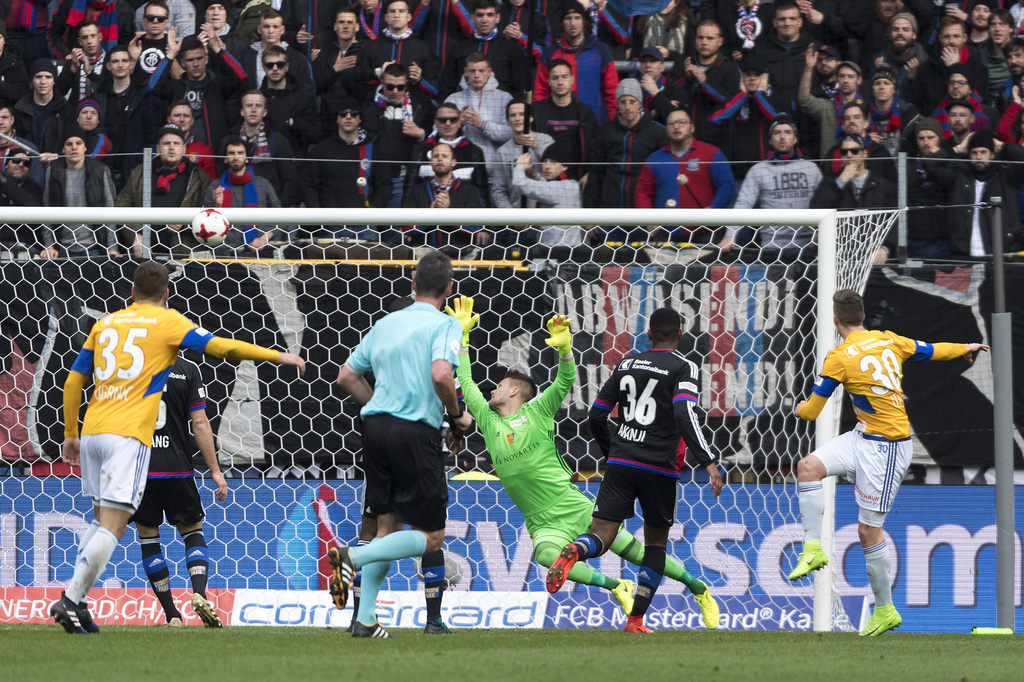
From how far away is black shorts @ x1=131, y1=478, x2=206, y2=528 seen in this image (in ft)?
21.8

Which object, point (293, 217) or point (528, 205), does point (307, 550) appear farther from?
point (528, 205)

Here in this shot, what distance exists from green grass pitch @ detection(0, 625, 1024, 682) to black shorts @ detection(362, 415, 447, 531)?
22.1 inches

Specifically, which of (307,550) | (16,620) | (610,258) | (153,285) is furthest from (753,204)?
(16,620)

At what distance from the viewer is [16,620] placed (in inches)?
311

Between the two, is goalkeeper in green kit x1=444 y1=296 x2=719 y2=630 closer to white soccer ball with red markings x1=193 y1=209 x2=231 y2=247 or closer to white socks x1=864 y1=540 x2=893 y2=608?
white socks x1=864 y1=540 x2=893 y2=608

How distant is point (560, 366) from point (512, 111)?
144 inches

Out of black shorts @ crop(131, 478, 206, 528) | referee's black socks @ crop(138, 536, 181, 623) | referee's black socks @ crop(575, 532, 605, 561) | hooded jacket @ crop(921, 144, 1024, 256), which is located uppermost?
hooded jacket @ crop(921, 144, 1024, 256)

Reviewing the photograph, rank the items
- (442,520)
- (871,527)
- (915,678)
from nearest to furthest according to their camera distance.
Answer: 1. (915,678)
2. (442,520)
3. (871,527)

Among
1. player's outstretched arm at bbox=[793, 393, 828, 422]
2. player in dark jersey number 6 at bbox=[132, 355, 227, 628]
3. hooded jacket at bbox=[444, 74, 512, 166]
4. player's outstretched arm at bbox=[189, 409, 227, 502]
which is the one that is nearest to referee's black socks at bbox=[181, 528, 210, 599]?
player in dark jersey number 6 at bbox=[132, 355, 227, 628]

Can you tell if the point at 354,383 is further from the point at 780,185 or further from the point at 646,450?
the point at 780,185

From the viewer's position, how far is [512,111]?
9.38 m

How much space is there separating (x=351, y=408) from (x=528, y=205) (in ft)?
6.52

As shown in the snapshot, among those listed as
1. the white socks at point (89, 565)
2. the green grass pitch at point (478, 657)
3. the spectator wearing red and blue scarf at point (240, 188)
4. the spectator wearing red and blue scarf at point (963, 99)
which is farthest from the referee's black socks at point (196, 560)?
the spectator wearing red and blue scarf at point (963, 99)

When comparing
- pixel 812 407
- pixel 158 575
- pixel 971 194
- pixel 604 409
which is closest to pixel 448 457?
pixel 604 409
